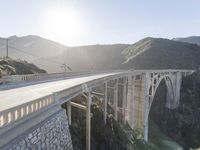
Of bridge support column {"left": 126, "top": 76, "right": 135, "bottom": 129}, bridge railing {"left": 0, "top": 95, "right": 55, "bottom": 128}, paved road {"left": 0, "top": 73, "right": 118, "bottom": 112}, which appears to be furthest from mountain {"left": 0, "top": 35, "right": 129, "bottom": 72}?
bridge railing {"left": 0, "top": 95, "right": 55, "bottom": 128}

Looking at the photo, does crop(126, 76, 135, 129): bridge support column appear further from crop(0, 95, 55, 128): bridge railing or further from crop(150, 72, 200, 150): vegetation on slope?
crop(0, 95, 55, 128): bridge railing

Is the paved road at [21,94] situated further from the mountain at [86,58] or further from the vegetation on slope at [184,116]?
the mountain at [86,58]

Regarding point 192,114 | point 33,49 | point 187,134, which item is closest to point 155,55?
point 192,114

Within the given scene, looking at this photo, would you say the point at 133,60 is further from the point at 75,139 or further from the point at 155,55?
the point at 75,139

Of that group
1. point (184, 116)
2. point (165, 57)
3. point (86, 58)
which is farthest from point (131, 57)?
point (184, 116)

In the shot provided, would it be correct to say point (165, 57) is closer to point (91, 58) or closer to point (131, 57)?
point (131, 57)
